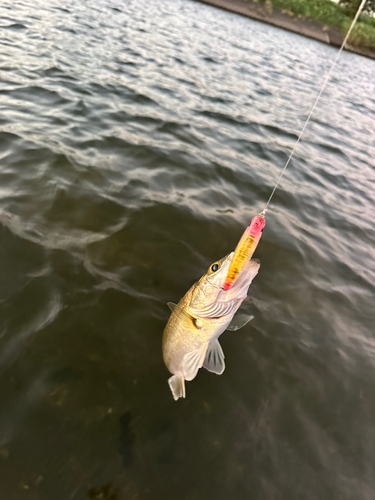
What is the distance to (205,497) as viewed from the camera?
2.32m

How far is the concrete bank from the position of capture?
4728cm

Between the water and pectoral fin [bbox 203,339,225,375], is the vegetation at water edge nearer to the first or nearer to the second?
the water

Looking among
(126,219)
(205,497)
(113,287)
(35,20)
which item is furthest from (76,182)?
(35,20)

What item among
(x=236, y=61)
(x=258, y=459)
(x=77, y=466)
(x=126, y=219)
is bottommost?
(x=77, y=466)

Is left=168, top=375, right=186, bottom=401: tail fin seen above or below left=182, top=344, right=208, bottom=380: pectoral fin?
below

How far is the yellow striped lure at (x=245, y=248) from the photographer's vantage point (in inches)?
74.5

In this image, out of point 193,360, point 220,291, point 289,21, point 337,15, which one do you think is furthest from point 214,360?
point 337,15

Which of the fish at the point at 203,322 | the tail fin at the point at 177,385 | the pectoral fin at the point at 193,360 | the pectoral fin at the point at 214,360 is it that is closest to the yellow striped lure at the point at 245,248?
the fish at the point at 203,322

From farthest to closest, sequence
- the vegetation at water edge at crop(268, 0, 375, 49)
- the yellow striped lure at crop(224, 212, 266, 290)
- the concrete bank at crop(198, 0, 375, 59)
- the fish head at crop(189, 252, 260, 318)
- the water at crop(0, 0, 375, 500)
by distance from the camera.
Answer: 1. the concrete bank at crop(198, 0, 375, 59)
2. the vegetation at water edge at crop(268, 0, 375, 49)
3. the water at crop(0, 0, 375, 500)
4. the fish head at crop(189, 252, 260, 318)
5. the yellow striped lure at crop(224, 212, 266, 290)

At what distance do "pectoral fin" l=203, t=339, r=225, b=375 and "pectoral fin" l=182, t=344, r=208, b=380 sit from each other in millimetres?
166

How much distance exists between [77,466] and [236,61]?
56.8 feet

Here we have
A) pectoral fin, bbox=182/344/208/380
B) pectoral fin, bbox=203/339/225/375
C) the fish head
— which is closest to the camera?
the fish head

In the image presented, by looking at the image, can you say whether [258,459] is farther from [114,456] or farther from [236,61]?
[236,61]

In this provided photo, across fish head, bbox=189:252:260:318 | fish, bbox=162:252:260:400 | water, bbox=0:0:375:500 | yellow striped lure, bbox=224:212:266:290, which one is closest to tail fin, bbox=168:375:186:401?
fish, bbox=162:252:260:400
